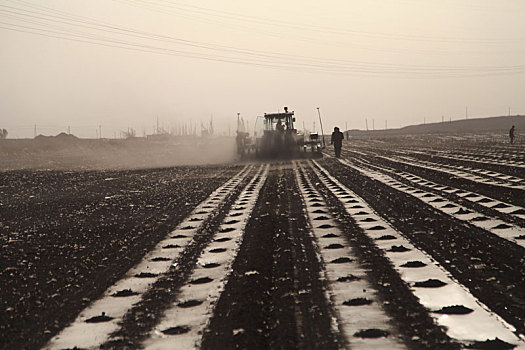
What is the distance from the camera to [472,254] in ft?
20.1

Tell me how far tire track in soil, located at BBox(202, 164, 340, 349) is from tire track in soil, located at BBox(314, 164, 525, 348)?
0.72m

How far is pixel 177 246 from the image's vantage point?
7605 millimetres

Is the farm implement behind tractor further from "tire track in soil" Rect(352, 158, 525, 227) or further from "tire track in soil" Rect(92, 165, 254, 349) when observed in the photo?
"tire track in soil" Rect(92, 165, 254, 349)

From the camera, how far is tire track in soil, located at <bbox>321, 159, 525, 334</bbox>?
4.47 metres

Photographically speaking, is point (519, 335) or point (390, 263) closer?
point (519, 335)

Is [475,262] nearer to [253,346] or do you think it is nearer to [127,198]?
[253,346]

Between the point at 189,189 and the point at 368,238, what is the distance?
995 centimetres

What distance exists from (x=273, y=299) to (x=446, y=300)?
125 cm

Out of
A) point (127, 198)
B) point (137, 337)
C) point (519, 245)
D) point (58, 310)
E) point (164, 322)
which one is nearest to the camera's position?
A: point (137, 337)

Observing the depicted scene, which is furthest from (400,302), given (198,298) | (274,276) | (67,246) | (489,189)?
(489,189)

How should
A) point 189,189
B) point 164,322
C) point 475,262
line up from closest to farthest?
point 164,322
point 475,262
point 189,189

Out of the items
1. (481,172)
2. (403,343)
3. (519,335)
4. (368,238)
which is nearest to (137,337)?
(403,343)

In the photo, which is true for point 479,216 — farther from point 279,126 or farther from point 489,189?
point 279,126

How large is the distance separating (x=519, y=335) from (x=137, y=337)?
231cm
